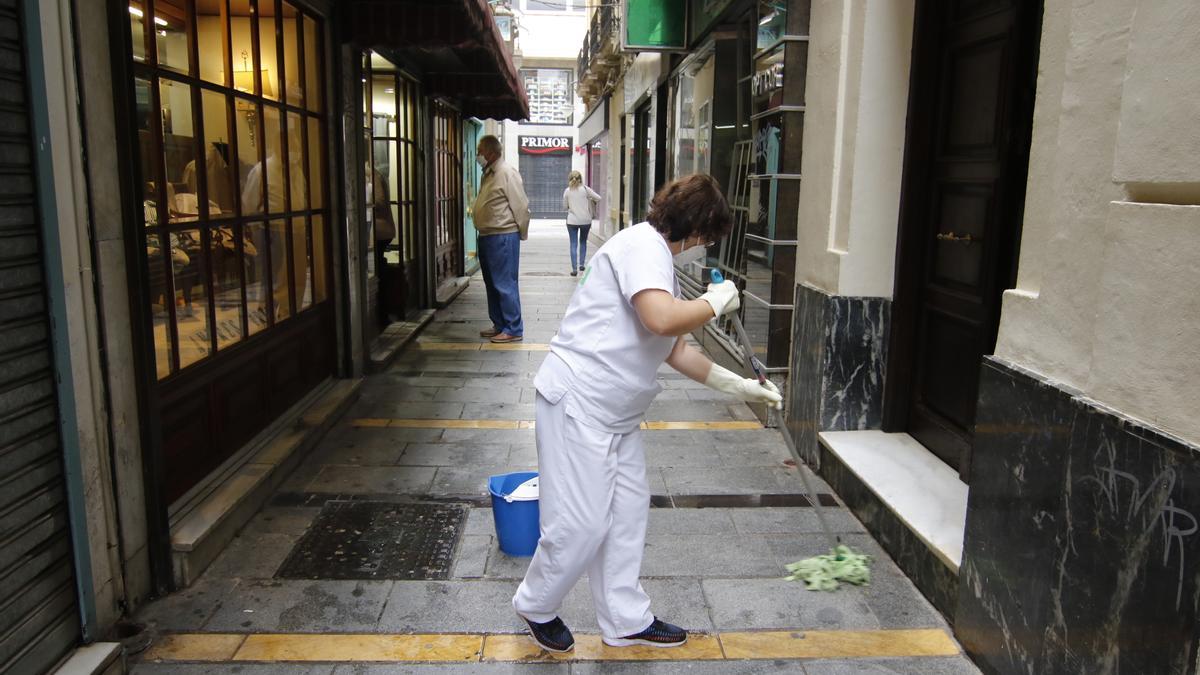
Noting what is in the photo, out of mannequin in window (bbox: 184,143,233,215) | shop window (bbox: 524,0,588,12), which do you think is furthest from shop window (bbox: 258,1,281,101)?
shop window (bbox: 524,0,588,12)

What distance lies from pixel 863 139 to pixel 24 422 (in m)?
4.03

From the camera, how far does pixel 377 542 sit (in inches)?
164

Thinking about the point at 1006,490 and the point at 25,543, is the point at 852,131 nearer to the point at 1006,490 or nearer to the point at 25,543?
the point at 1006,490

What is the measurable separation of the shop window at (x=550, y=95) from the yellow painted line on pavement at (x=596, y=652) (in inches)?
1425

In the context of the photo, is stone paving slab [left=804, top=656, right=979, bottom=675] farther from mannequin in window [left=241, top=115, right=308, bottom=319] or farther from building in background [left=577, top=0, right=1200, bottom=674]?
mannequin in window [left=241, top=115, right=308, bottom=319]

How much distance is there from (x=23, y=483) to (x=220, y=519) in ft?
4.19

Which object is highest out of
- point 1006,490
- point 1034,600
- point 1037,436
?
point 1037,436

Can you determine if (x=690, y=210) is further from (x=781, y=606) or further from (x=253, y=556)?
(x=253, y=556)

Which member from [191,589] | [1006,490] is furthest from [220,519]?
[1006,490]

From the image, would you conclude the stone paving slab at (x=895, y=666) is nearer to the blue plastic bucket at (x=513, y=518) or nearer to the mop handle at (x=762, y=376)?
the mop handle at (x=762, y=376)

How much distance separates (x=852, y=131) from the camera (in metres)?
4.78

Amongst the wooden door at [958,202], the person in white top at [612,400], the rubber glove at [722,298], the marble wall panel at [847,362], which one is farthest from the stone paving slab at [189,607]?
the wooden door at [958,202]

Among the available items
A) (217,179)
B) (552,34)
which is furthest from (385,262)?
(552,34)

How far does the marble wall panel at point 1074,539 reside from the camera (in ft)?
7.18
